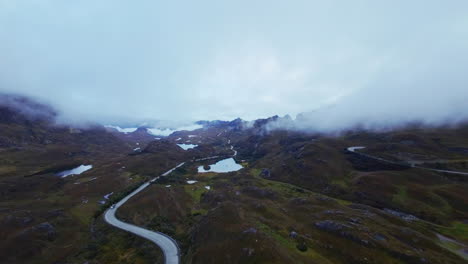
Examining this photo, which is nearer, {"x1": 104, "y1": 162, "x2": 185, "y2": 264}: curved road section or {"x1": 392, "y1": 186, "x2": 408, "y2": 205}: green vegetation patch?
{"x1": 104, "y1": 162, "x2": 185, "y2": 264}: curved road section

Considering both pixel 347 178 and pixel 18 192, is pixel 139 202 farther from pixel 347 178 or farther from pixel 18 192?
pixel 347 178

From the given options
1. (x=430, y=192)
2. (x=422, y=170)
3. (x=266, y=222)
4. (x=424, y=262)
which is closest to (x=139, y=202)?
(x=266, y=222)

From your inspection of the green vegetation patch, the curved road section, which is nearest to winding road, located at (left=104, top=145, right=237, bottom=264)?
the curved road section

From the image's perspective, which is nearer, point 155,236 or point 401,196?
point 155,236

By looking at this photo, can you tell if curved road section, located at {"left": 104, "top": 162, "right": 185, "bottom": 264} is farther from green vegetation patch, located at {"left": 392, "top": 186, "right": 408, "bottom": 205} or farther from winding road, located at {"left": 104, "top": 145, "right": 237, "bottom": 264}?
green vegetation patch, located at {"left": 392, "top": 186, "right": 408, "bottom": 205}

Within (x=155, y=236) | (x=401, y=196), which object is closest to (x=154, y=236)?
(x=155, y=236)

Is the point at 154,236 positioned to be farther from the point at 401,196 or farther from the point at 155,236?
the point at 401,196

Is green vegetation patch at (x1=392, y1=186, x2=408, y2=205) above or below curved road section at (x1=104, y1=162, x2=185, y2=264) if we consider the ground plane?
below

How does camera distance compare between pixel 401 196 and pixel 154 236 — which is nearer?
pixel 154 236

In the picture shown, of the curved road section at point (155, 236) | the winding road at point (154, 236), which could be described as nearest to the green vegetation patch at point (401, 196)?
the winding road at point (154, 236)

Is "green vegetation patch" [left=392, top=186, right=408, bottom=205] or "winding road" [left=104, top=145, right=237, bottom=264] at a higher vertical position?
"winding road" [left=104, top=145, right=237, bottom=264]

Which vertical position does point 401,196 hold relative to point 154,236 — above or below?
below
